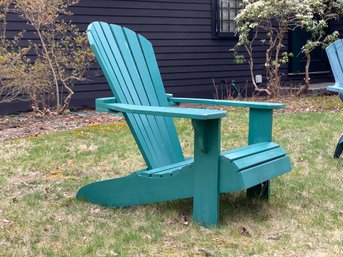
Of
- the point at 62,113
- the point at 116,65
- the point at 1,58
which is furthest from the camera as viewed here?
the point at 62,113

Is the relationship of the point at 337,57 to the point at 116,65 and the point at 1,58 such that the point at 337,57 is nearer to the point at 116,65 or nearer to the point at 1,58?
the point at 116,65

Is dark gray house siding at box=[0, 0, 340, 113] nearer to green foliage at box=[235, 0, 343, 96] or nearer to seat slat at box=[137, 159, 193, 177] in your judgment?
green foliage at box=[235, 0, 343, 96]

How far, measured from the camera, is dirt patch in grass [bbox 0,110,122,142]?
5.91 metres

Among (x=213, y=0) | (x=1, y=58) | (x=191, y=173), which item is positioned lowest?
(x=191, y=173)

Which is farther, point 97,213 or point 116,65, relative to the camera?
point 116,65

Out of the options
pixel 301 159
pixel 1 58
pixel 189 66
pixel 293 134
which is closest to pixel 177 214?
pixel 301 159

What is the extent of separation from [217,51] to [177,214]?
23.6ft

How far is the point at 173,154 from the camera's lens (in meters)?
3.48

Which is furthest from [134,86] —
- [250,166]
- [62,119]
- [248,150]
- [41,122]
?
[62,119]

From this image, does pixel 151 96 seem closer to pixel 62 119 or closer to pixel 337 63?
pixel 337 63

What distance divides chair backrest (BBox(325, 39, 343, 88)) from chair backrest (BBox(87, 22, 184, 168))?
1732mm

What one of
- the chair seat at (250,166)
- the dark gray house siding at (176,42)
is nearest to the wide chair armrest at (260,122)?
the chair seat at (250,166)

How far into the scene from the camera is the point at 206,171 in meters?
2.76

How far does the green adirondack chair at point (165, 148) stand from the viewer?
8.95 feet
